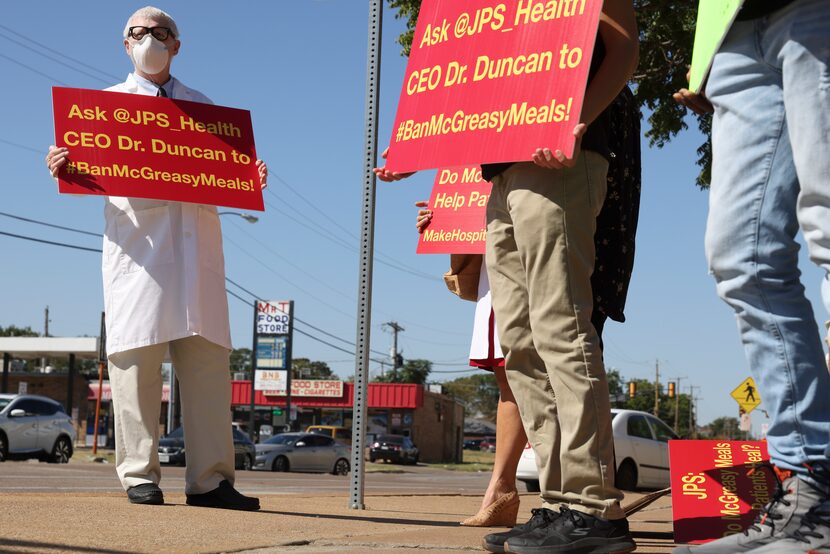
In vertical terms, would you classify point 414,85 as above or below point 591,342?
above

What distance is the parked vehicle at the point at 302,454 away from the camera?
32156mm

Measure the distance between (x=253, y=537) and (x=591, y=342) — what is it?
129 cm

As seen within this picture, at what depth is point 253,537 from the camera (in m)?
3.48

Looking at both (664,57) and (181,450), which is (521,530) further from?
(181,450)

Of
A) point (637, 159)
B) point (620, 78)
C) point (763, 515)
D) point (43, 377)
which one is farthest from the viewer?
point (43, 377)

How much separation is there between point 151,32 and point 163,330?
1.55m

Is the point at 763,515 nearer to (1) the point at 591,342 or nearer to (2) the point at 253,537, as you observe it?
(1) the point at 591,342

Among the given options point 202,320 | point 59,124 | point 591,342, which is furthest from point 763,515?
point 59,124

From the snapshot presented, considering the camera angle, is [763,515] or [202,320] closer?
[763,515]

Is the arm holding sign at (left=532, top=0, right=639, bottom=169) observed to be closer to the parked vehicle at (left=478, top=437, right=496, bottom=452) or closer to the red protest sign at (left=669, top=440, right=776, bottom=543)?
the red protest sign at (left=669, top=440, right=776, bottom=543)

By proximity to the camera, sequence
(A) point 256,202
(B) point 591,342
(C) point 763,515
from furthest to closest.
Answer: (A) point 256,202 < (B) point 591,342 < (C) point 763,515

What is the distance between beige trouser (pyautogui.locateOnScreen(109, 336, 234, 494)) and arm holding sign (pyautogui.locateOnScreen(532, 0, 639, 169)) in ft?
8.02

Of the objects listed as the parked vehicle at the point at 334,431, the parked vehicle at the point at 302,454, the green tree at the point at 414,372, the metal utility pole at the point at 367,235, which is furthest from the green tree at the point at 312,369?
the metal utility pole at the point at 367,235

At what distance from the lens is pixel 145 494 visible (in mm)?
4840
